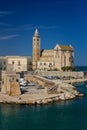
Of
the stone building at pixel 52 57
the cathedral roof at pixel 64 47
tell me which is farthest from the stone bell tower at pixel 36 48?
the cathedral roof at pixel 64 47

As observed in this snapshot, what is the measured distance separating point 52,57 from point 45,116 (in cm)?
5011

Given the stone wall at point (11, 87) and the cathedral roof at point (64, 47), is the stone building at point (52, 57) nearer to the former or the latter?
the cathedral roof at point (64, 47)

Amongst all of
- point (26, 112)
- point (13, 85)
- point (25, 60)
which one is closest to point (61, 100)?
point (13, 85)

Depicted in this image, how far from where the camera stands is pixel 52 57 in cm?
8244

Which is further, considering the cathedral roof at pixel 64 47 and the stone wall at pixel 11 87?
the cathedral roof at pixel 64 47

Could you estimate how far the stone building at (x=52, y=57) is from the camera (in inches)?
3145

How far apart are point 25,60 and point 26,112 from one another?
44.6 metres

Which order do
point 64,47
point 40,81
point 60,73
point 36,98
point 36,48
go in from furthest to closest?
point 36,48, point 64,47, point 60,73, point 40,81, point 36,98

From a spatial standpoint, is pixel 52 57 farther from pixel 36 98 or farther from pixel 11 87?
pixel 36 98

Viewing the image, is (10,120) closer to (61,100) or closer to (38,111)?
(38,111)

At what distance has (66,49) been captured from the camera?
80.5 metres

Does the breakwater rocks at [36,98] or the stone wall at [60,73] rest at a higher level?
the stone wall at [60,73]

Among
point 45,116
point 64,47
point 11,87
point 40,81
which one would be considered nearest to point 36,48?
point 64,47

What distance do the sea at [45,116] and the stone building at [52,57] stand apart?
40.0 metres
